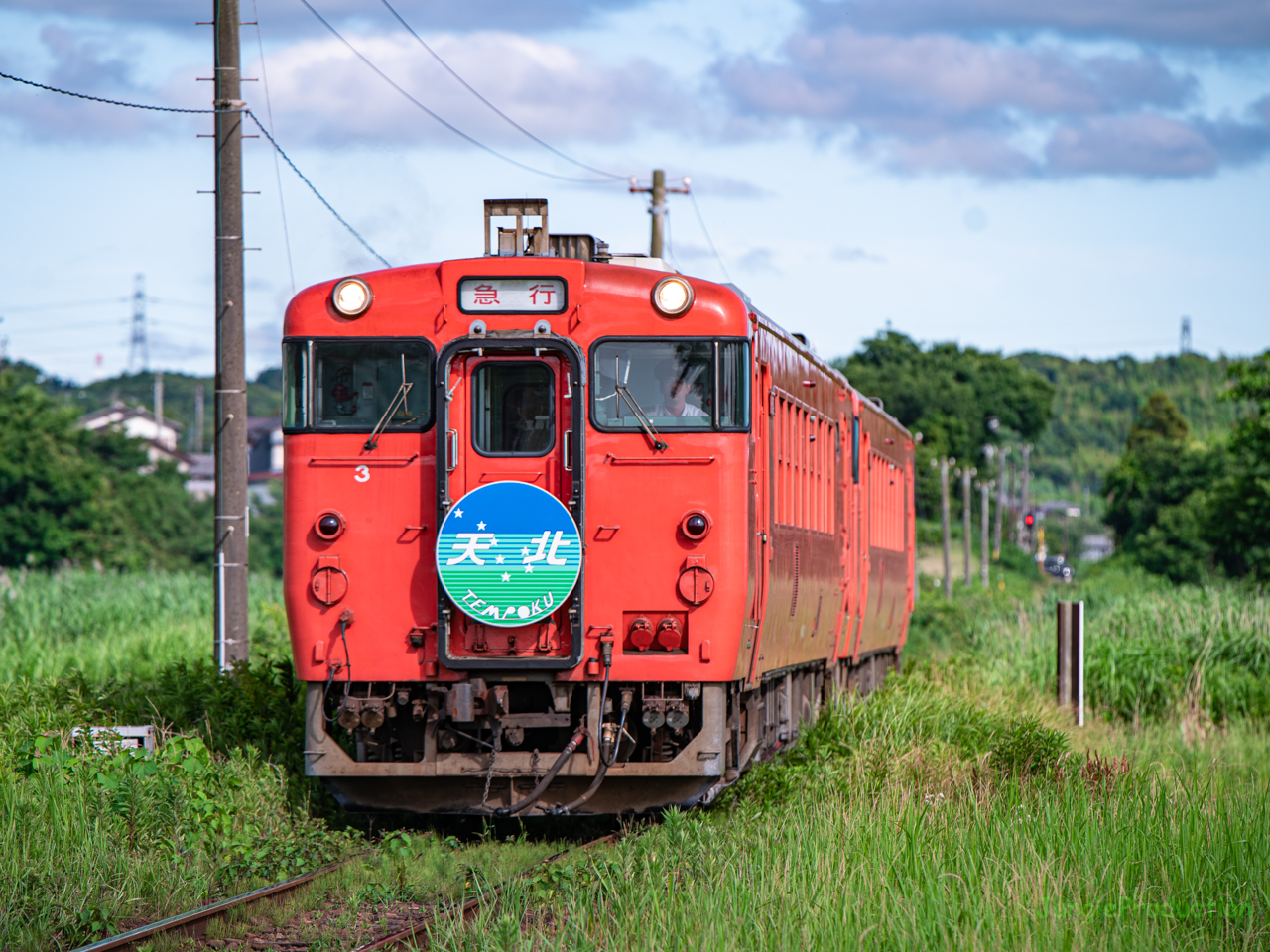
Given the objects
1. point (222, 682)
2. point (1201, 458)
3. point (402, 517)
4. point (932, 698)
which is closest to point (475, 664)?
point (402, 517)

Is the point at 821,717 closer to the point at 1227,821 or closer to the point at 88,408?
the point at 1227,821

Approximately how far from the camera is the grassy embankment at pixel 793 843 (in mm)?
6590

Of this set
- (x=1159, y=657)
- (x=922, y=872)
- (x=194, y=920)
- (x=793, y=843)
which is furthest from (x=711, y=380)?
(x=1159, y=657)

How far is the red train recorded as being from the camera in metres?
9.31

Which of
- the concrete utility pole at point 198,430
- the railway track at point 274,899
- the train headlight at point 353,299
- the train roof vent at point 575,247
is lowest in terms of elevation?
the railway track at point 274,899

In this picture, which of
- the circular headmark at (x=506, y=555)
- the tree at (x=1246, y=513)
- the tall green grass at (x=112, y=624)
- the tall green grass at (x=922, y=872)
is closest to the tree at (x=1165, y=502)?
the tree at (x=1246, y=513)

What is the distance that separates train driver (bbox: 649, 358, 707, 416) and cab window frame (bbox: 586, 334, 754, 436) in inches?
4.1

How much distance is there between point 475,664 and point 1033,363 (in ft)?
592

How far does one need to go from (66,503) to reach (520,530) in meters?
46.4

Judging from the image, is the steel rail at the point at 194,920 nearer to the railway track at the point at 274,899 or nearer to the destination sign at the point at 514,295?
the railway track at the point at 274,899

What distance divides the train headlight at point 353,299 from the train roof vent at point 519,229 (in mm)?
999

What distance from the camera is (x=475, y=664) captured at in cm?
924

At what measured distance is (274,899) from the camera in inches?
315

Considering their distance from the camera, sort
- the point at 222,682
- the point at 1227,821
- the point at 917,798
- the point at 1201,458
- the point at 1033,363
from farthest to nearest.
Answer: the point at 1033,363, the point at 1201,458, the point at 222,682, the point at 917,798, the point at 1227,821
